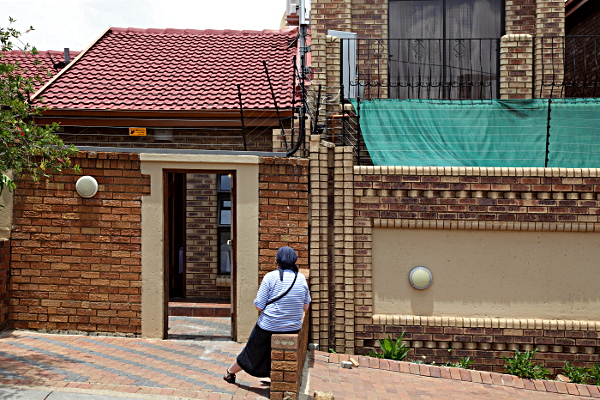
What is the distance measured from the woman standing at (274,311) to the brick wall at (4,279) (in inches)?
134

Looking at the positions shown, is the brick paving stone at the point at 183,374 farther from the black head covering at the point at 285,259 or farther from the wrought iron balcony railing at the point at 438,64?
the wrought iron balcony railing at the point at 438,64

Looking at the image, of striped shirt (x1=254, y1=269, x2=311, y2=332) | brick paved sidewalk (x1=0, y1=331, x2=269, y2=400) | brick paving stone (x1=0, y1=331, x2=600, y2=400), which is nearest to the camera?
brick paved sidewalk (x1=0, y1=331, x2=269, y2=400)

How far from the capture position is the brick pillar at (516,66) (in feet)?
34.4

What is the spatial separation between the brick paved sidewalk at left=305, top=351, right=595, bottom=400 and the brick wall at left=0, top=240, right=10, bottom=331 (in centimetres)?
386

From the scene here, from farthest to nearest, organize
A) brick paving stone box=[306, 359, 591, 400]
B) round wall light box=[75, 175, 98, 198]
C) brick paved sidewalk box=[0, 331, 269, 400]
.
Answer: round wall light box=[75, 175, 98, 198]
brick paving stone box=[306, 359, 591, 400]
brick paved sidewalk box=[0, 331, 269, 400]

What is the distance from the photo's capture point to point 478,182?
806cm

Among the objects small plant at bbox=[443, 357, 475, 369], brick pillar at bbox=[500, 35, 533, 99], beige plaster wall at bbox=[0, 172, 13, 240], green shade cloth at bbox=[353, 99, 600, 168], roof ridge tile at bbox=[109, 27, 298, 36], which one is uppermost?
roof ridge tile at bbox=[109, 27, 298, 36]

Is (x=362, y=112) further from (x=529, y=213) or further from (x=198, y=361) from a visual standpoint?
(x=198, y=361)

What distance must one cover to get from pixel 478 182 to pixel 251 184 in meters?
2.98

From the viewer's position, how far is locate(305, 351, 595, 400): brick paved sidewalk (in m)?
6.61

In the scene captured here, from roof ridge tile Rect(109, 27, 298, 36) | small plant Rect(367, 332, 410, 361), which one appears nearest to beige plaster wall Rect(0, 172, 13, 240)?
small plant Rect(367, 332, 410, 361)

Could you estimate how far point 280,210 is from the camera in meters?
7.95

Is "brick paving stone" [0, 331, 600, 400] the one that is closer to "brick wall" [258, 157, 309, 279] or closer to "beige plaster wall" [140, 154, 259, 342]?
"beige plaster wall" [140, 154, 259, 342]

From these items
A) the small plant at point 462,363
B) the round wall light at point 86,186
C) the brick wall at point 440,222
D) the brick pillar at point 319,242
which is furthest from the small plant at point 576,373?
the round wall light at point 86,186
